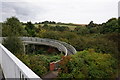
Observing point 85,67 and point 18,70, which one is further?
point 85,67

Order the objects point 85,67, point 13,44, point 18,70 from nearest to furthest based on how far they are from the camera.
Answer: point 18,70 < point 85,67 < point 13,44

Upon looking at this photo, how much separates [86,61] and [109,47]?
981cm

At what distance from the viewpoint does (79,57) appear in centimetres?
1678

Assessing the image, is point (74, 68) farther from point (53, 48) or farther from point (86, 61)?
point (53, 48)

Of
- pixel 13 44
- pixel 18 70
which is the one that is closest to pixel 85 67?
pixel 13 44

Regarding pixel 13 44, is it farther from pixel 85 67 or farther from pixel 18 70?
pixel 18 70

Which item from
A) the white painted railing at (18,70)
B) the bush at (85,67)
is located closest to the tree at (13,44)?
the bush at (85,67)

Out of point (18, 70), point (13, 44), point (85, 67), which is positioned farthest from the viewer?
point (13, 44)

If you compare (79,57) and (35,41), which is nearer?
(79,57)

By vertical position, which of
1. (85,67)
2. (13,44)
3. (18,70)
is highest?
(18,70)

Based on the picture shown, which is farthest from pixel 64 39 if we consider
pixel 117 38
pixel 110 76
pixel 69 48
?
pixel 110 76

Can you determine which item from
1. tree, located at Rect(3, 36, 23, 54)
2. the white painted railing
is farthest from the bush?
the white painted railing

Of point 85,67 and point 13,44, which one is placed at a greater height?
point 13,44

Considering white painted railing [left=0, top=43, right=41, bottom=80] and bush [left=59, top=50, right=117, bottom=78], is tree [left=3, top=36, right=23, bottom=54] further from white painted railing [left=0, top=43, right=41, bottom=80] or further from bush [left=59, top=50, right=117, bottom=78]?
white painted railing [left=0, top=43, right=41, bottom=80]
